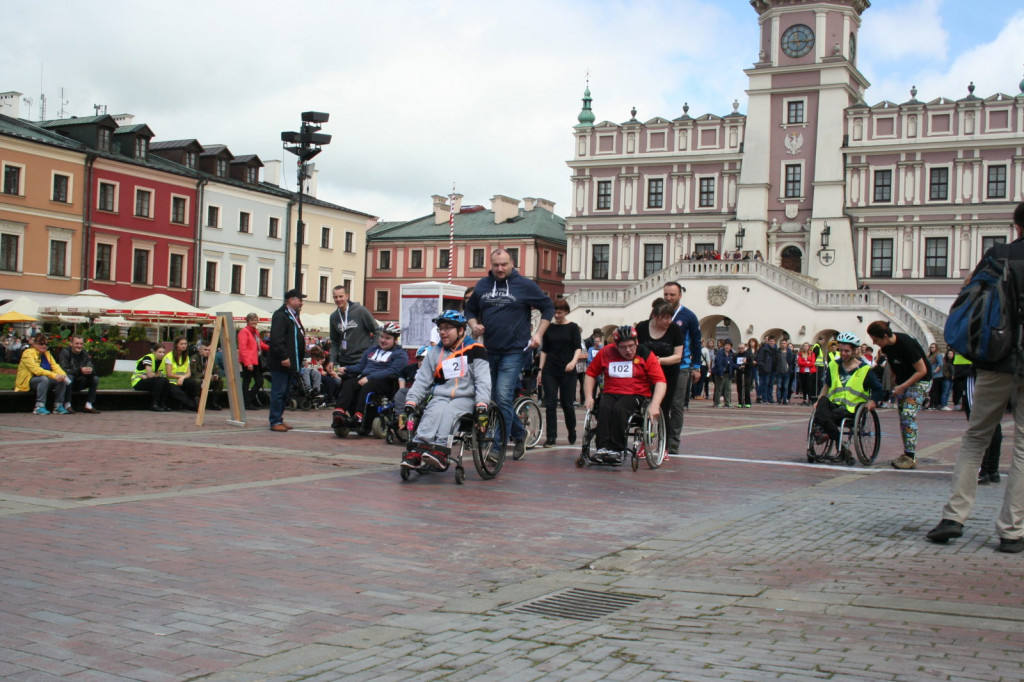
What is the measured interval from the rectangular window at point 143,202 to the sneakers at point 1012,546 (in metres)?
52.5

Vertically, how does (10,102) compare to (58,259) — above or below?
above

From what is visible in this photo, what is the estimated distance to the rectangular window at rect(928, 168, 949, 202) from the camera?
177 ft

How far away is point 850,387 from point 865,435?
57 cm

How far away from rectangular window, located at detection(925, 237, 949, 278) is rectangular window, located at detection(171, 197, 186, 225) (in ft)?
129

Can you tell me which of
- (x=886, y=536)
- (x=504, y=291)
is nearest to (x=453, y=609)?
(x=886, y=536)

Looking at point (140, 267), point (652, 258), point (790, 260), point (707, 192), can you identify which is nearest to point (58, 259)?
point (140, 267)

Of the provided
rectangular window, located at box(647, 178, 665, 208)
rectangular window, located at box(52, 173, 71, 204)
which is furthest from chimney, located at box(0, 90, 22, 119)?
rectangular window, located at box(647, 178, 665, 208)

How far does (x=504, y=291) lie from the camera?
451 inches

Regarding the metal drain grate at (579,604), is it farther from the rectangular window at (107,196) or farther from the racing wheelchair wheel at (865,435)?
the rectangular window at (107,196)

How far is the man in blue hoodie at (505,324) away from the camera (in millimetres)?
11195

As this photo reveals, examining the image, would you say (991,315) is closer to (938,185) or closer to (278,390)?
(278,390)

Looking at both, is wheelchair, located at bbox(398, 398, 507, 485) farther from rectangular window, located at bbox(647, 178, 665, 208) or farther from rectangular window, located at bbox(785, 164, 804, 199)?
rectangular window, located at bbox(647, 178, 665, 208)

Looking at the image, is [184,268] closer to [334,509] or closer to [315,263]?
A: [315,263]

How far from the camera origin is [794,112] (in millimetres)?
55750
